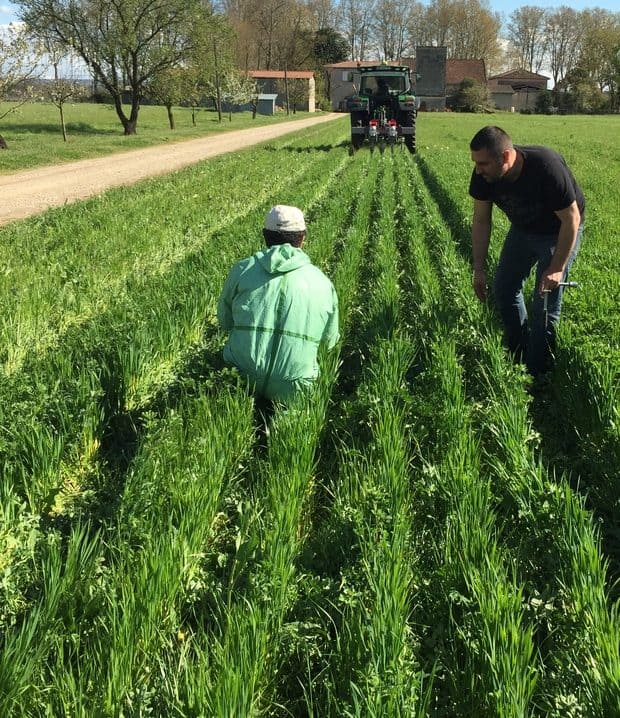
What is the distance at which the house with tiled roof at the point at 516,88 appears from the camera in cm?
8319

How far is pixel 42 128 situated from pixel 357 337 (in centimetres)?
3055

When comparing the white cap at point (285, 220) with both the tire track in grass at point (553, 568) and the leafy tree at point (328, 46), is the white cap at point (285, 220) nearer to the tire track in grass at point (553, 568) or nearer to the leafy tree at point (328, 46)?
the tire track in grass at point (553, 568)

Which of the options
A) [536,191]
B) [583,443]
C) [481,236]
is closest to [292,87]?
[481,236]

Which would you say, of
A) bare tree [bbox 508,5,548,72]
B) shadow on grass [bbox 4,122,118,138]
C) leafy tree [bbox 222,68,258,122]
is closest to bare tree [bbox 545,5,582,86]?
bare tree [bbox 508,5,548,72]

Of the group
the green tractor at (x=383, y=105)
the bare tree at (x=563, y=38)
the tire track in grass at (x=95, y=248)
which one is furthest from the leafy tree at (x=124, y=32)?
the bare tree at (x=563, y=38)

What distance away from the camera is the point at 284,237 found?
11.7ft

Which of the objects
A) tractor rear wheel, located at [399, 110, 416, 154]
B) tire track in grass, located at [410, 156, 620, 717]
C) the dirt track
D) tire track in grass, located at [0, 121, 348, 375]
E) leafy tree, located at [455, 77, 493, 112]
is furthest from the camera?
leafy tree, located at [455, 77, 493, 112]

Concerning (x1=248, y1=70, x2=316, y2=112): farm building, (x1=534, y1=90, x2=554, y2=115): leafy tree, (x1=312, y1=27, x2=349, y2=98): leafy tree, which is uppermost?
(x1=312, y1=27, x2=349, y2=98): leafy tree

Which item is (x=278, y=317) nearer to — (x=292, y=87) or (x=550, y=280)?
(x=550, y=280)

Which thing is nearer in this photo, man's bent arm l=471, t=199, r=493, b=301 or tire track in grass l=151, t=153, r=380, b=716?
tire track in grass l=151, t=153, r=380, b=716

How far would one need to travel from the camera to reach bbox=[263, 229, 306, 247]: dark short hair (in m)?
3.55

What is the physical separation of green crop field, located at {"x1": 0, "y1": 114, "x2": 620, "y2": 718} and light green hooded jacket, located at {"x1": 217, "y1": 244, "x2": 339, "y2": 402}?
0.23 m

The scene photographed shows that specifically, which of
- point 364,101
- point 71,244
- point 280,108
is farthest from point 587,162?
point 280,108

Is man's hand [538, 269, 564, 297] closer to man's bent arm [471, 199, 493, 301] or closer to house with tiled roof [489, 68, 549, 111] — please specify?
man's bent arm [471, 199, 493, 301]
